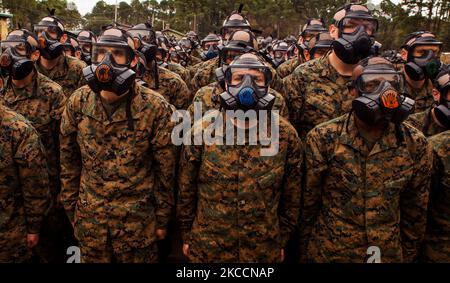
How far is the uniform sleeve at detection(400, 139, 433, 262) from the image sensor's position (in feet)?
9.63

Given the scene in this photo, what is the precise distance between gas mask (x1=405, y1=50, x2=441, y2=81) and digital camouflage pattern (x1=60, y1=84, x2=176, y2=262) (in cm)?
369

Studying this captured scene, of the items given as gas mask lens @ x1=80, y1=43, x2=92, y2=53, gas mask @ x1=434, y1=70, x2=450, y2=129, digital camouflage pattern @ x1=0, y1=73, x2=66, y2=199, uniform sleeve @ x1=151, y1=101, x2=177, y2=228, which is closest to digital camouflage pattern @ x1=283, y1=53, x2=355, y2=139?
gas mask @ x1=434, y1=70, x2=450, y2=129

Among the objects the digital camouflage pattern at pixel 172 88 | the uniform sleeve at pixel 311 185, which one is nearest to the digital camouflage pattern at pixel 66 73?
the digital camouflage pattern at pixel 172 88

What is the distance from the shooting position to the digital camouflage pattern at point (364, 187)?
9.49 feet

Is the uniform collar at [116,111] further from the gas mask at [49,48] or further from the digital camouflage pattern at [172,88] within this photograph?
the gas mask at [49,48]

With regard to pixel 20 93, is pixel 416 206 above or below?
below

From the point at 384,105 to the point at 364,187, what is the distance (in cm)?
63

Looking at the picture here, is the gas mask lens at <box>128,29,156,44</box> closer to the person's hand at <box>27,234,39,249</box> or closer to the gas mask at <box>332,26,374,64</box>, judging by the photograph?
the gas mask at <box>332,26,374,64</box>

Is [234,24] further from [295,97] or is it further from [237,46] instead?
[295,97]

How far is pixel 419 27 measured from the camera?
2939 cm

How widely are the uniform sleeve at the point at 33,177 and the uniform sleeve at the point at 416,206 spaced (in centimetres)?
299

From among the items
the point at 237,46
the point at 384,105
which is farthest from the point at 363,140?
the point at 237,46

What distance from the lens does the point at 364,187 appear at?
292cm

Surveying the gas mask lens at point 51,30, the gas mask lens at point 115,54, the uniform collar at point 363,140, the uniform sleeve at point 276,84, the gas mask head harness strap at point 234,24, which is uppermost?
the gas mask head harness strap at point 234,24
